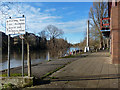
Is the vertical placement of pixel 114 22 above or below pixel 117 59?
above

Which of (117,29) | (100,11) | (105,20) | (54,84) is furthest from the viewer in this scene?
(100,11)

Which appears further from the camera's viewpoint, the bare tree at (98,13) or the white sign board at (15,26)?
the bare tree at (98,13)

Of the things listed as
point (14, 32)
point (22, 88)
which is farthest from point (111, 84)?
point (14, 32)

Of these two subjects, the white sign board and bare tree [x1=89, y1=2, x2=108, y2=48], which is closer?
the white sign board

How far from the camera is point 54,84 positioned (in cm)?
539

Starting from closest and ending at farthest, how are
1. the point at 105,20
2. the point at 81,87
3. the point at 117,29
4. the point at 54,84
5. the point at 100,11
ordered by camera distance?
the point at 81,87, the point at 54,84, the point at 117,29, the point at 105,20, the point at 100,11

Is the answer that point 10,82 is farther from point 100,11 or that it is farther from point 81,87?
point 100,11

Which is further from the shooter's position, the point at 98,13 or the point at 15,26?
the point at 98,13

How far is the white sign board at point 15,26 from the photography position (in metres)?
5.57

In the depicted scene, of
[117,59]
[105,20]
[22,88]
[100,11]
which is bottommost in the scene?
[22,88]

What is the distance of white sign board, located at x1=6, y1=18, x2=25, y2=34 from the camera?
5.57 m

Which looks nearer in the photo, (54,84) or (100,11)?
(54,84)

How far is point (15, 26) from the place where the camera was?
566 cm

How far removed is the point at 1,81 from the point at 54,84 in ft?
7.21
